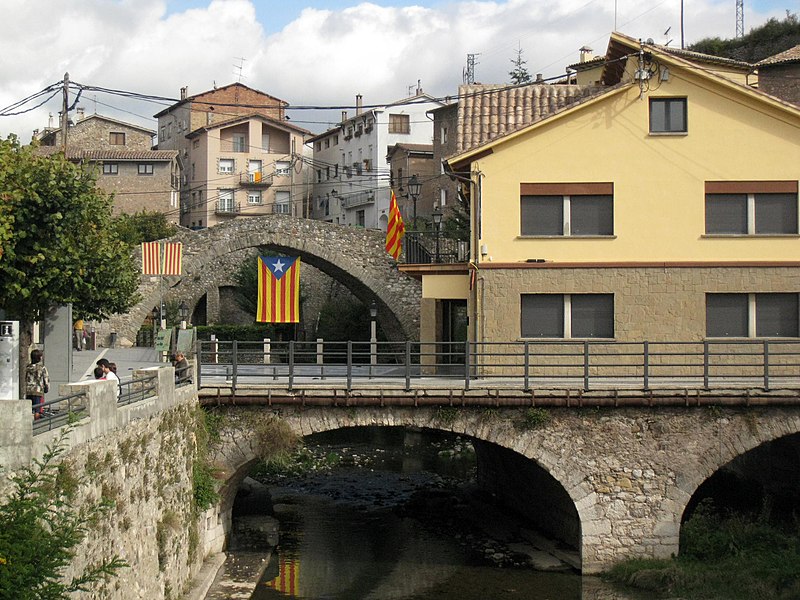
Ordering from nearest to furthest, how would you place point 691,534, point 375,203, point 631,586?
point 631,586 → point 691,534 → point 375,203

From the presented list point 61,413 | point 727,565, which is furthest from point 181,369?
point 727,565

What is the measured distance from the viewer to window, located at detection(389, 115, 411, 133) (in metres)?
73.4

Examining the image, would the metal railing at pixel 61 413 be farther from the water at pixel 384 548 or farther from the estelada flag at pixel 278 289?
the estelada flag at pixel 278 289

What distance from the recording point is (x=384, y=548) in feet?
78.5

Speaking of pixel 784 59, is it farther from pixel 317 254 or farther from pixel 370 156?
pixel 370 156

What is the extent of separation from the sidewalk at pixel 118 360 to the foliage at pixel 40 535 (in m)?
14.5

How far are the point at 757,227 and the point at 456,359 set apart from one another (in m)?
8.65

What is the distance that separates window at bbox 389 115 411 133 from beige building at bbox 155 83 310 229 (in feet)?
28.1

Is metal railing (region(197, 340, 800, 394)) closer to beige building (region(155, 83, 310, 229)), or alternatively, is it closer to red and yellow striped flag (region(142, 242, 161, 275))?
red and yellow striped flag (region(142, 242, 161, 275))

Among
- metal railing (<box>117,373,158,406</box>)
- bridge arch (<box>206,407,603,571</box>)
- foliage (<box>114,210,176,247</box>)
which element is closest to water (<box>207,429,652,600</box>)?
bridge arch (<box>206,407,603,571</box>)

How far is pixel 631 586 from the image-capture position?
2008cm

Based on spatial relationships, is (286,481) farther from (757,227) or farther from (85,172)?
(757,227)

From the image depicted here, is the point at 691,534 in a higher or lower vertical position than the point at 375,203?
lower

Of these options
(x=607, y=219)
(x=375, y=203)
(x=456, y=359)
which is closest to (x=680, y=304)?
(x=607, y=219)
